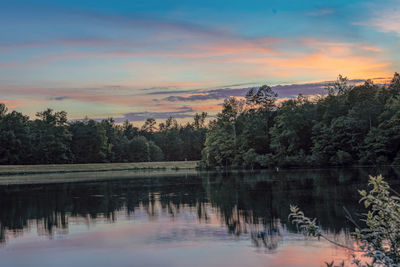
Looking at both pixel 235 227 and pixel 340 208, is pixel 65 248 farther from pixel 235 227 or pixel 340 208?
pixel 340 208

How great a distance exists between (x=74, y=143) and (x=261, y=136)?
55.4 meters

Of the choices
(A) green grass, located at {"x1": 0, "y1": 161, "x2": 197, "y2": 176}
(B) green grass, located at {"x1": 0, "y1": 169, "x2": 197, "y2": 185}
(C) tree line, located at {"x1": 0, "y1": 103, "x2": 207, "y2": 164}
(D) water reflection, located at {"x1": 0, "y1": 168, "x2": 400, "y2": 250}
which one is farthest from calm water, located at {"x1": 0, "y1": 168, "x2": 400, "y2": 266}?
(C) tree line, located at {"x1": 0, "y1": 103, "x2": 207, "y2": 164}

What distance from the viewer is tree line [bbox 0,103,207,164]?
4237 inches

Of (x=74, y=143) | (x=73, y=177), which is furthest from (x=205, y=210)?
(x=74, y=143)

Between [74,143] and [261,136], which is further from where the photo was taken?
[74,143]

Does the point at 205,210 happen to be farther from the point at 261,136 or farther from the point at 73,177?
the point at 261,136

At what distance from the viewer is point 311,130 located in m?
80.6

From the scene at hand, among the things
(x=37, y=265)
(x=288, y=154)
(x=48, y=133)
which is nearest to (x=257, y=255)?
(x=37, y=265)

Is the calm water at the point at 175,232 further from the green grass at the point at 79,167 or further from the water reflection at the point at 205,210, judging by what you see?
the green grass at the point at 79,167

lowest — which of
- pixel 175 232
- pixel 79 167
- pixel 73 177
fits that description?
pixel 79 167

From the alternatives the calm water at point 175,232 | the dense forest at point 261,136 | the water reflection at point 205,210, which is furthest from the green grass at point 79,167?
the calm water at point 175,232

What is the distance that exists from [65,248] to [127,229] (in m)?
3.81

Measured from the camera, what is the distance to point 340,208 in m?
21.1

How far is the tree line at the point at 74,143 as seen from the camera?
10762 cm
